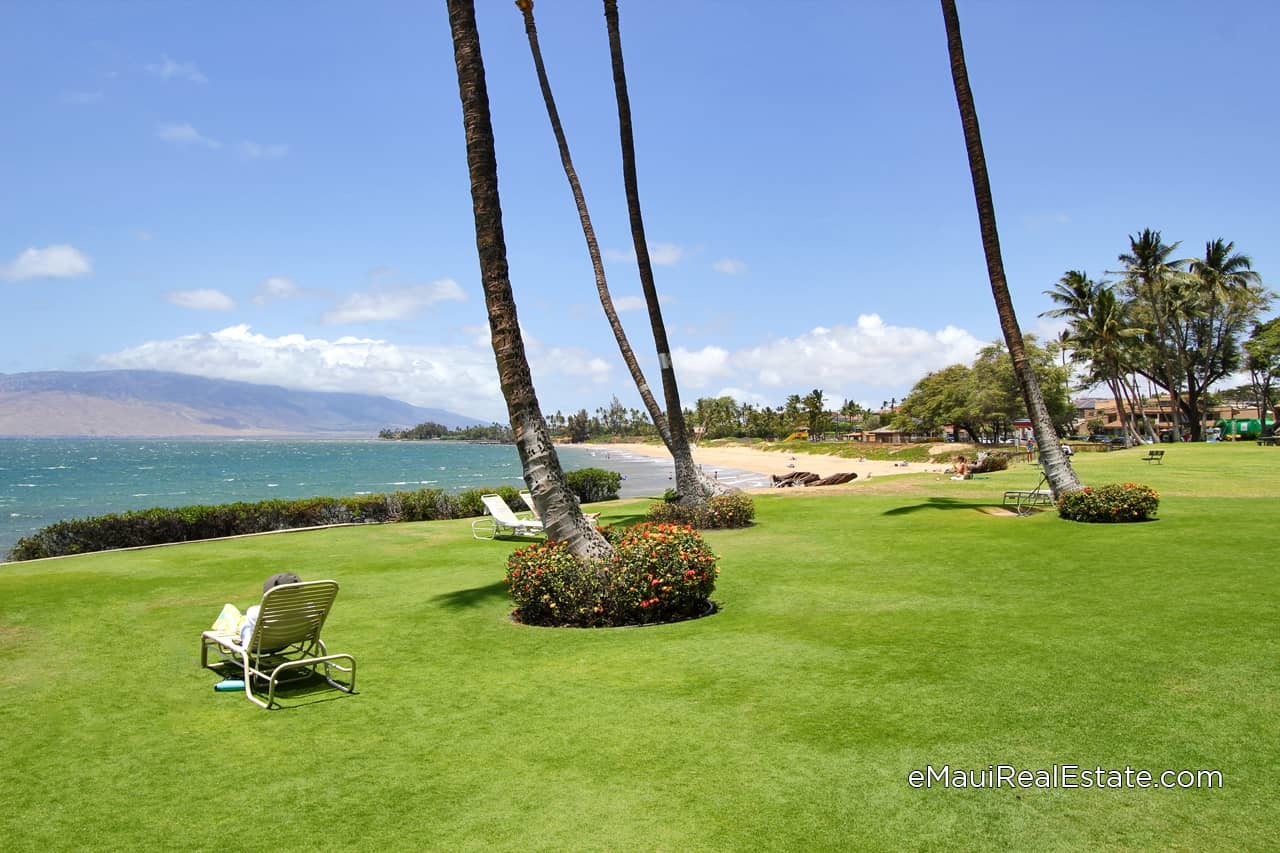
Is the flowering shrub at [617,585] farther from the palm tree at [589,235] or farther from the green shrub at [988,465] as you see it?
the green shrub at [988,465]

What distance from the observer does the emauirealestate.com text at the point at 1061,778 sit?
14.6ft

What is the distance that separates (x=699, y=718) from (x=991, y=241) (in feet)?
48.1

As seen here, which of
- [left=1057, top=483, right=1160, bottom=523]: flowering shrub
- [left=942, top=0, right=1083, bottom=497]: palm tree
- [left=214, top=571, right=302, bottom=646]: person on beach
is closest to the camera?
[left=214, top=571, right=302, bottom=646]: person on beach

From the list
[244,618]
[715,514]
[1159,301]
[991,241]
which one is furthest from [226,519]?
[1159,301]

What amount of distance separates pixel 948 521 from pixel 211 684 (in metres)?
13.4

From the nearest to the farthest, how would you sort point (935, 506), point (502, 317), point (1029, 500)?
point (502, 317) → point (1029, 500) → point (935, 506)

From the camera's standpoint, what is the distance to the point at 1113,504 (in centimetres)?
1476

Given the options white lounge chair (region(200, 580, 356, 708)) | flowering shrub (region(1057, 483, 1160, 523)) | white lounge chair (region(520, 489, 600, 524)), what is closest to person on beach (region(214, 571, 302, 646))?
white lounge chair (region(200, 580, 356, 708))

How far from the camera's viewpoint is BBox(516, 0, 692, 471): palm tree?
65.3ft

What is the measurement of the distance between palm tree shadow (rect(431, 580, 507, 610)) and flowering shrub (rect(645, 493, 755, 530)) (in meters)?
6.01

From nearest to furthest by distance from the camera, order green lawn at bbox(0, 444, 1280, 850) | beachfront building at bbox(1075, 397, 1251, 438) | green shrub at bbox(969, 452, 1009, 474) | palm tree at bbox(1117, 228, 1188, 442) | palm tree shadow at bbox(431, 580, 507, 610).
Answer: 1. green lawn at bbox(0, 444, 1280, 850)
2. palm tree shadow at bbox(431, 580, 507, 610)
3. green shrub at bbox(969, 452, 1009, 474)
4. palm tree at bbox(1117, 228, 1188, 442)
5. beachfront building at bbox(1075, 397, 1251, 438)

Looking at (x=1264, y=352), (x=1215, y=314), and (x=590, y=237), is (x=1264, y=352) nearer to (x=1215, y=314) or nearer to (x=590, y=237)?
(x=1215, y=314)

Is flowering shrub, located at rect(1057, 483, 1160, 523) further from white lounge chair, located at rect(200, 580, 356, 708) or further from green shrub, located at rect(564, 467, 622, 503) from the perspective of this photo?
green shrub, located at rect(564, 467, 622, 503)

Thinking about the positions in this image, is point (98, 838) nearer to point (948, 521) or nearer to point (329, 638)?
point (329, 638)
